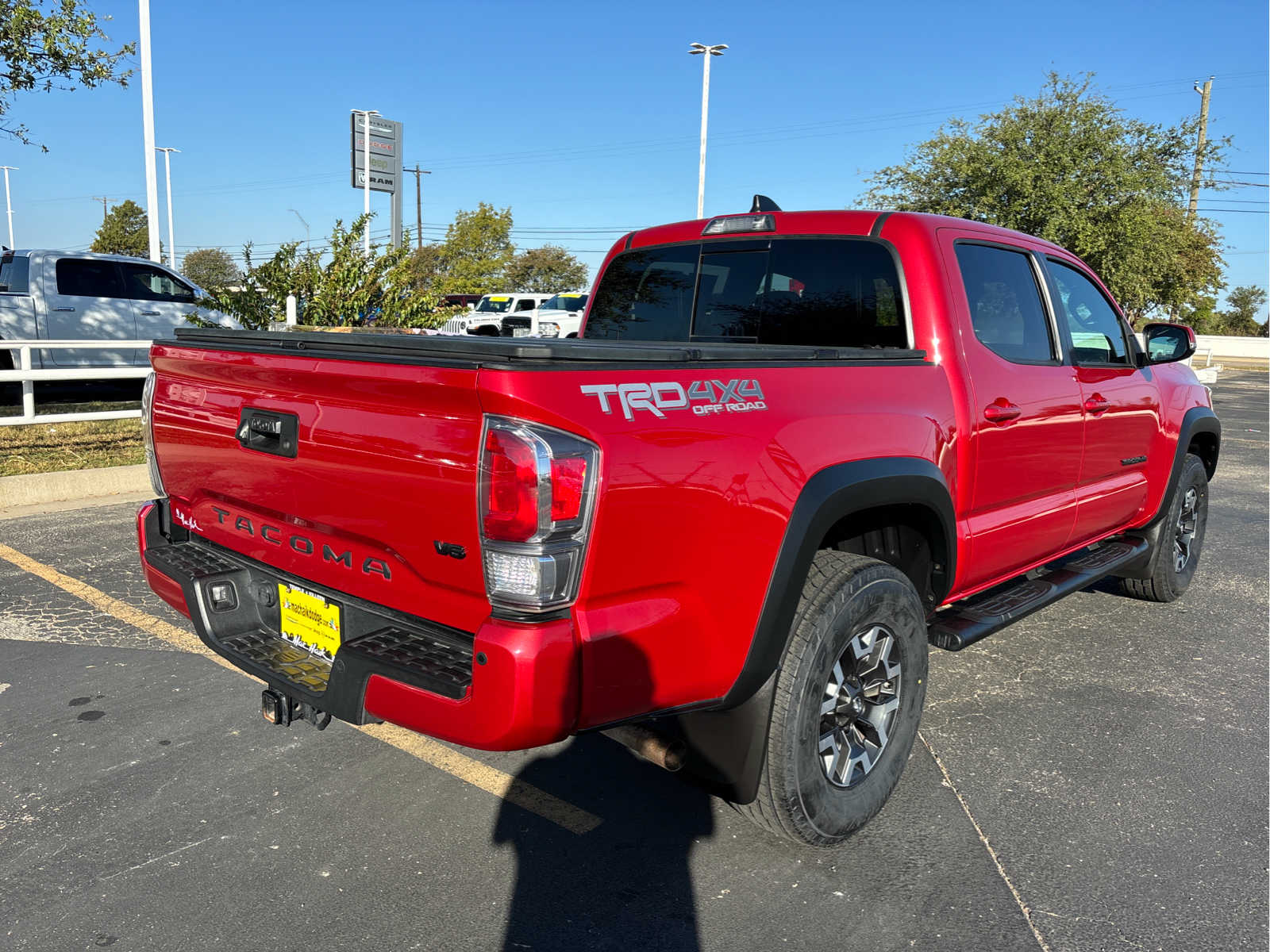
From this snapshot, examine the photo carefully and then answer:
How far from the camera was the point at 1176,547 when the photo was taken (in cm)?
573

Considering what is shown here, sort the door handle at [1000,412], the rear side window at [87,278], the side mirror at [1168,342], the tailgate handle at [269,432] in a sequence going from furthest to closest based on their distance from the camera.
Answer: the rear side window at [87,278] → the side mirror at [1168,342] → the door handle at [1000,412] → the tailgate handle at [269,432]

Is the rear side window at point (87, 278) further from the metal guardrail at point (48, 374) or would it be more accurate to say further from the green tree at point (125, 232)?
the green tree at point (125, 232)

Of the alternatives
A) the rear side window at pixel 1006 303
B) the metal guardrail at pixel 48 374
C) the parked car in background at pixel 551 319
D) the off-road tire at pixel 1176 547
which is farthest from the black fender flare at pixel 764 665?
the parked car in background at pixel 551 319

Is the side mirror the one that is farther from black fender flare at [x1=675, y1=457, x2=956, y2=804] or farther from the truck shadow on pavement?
the truck shadow on pavement

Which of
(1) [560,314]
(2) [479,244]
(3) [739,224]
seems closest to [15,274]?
(3) [739,224]

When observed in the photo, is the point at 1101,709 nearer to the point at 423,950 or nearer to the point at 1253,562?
the point at 423,950

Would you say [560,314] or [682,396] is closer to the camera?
[682,396]

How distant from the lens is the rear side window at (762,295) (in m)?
3.68

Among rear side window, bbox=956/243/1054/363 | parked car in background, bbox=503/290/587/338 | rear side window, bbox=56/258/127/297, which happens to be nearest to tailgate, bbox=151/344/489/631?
rear side window, bbox=956/243/1054/363

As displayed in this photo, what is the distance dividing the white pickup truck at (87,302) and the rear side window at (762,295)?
981cm

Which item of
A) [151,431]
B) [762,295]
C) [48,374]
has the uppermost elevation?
[762,295]

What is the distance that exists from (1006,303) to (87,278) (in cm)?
1262

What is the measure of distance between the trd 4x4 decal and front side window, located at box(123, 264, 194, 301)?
42.6 ft

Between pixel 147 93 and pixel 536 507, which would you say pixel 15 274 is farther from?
pixel 536 507
